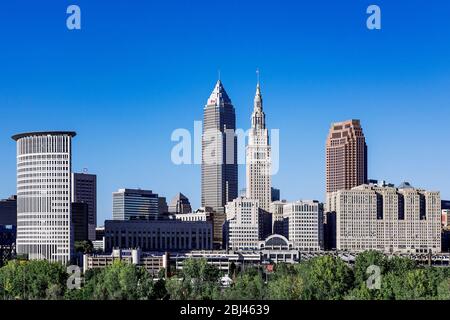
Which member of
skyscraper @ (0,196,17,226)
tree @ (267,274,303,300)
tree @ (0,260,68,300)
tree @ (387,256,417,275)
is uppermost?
skyscraper @ (0,196,17,226)

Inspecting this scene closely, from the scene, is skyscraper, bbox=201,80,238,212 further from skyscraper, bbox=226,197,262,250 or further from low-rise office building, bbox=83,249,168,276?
low-rise office building, bbox=83,249,168,276

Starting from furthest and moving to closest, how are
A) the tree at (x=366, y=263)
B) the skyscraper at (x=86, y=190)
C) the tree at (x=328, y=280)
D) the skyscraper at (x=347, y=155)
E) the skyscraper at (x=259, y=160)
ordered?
the skyscraper at (x=347, y=155) → the skyscraper at (x=86, y=190) → the skyscraper at (x=259, y=160) → the tree at (x=366, y=263) → the tree at (x=328, y=280)

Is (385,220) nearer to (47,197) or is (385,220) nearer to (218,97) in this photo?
(218,97)

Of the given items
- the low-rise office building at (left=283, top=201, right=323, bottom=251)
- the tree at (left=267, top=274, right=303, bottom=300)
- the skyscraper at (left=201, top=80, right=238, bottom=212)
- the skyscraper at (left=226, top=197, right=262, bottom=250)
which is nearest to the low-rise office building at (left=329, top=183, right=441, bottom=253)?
the low-rise office building at (left=283, top=201, right=323, bottom=251)

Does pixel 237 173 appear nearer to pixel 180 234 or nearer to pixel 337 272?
pixel 180 234

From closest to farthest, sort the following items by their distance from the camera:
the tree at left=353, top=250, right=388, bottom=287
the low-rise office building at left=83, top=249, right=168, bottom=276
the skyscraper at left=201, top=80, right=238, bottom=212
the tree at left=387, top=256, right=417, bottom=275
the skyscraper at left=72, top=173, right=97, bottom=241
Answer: the tree at left=353, top=250, right=388, bottom=287
the tree at left=387, top=256, right=417, bottom=275
the low-rise office building at left=83, top=249, right=168, bottom=276
the skyscraper at left=72, top=173, right=97, bottom=241
the skyscraper at left=201, top=80, right=238, bottom=212

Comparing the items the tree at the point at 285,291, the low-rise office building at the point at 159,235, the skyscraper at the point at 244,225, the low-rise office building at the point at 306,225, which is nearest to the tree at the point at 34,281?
the tree at the point at 285,291

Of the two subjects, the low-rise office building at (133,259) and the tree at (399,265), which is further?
the low-rise office building at (133,259)

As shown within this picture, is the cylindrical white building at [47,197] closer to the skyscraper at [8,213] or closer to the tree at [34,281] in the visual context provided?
the skyscraper at [8,213]
